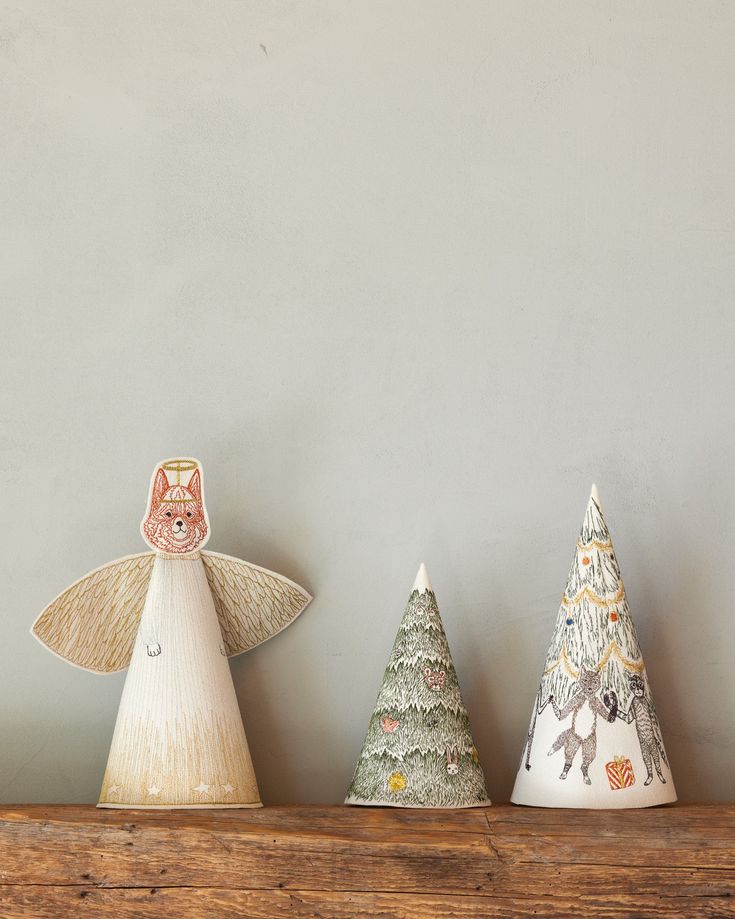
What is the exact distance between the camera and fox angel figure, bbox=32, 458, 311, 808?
0.93 meters

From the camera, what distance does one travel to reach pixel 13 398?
1106 mm

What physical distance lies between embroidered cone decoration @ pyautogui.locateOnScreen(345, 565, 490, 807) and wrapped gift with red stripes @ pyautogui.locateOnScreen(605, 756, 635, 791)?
0.40 ft

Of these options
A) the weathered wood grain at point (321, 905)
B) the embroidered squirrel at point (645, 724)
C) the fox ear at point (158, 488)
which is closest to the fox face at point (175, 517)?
the fox ear at point (158, 488)

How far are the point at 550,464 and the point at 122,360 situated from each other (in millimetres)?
503

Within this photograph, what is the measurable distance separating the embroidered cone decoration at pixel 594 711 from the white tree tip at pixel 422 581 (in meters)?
0.14

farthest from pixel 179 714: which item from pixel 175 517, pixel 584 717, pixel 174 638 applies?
pixel 584 717

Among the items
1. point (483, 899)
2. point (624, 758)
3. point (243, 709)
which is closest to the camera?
point (483, 899)

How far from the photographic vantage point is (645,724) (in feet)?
3.07

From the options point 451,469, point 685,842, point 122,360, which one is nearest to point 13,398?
point 122,360

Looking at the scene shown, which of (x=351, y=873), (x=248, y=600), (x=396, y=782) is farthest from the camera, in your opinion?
(x=248, y=600)

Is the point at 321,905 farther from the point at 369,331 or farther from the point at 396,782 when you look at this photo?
the point at 369,331

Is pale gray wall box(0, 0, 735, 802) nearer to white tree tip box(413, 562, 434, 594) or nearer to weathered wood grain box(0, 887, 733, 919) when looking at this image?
white tree tip box(413, 562, 434, 594)

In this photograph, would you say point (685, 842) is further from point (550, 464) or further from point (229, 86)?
point (229, 86)

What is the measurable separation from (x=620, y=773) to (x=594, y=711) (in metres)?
0.06
